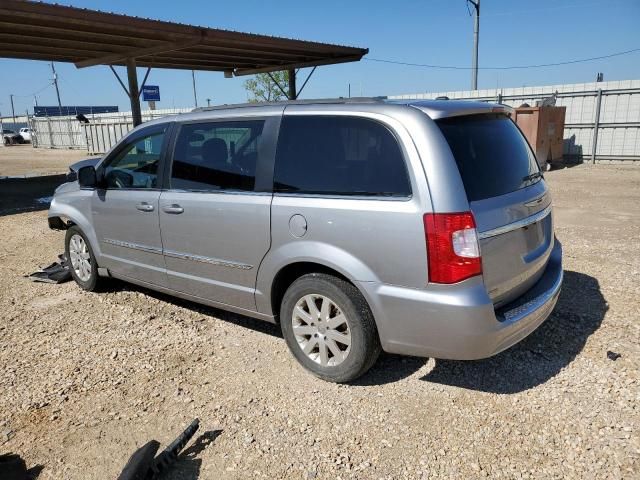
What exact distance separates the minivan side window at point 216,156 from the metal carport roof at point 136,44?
20.9ft

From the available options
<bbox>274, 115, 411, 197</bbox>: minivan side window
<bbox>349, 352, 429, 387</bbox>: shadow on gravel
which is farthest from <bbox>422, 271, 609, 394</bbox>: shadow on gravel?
<bbox>274, 115, 411, 197</bbox>: minivan side window

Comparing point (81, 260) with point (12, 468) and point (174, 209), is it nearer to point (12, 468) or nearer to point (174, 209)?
point (174, 209)

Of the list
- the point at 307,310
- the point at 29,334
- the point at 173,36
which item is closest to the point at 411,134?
the point at 307,310

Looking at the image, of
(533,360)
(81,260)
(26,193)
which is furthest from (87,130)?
(533,360)

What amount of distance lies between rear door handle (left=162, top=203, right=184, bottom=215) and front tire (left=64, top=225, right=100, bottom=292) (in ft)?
4.88

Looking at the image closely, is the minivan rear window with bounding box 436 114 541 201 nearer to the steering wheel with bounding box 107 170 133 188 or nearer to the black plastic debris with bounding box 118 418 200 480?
the black plastic debris with bounding box 118 418 200 480

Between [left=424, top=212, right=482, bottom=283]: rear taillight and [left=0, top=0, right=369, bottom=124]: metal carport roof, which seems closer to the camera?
[left=424, top=212, right=482, bottom=283]: rear taillight

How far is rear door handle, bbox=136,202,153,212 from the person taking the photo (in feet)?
13.7

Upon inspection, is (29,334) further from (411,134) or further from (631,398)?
(631,398)

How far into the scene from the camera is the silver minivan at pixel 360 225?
2.71 m

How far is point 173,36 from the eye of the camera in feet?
34.4

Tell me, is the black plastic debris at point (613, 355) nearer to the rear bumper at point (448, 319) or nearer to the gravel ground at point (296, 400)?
the gravel ground at point (296, 400)

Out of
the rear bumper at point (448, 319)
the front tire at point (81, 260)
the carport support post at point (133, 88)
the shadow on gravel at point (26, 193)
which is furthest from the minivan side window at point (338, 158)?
the carport support post at point (133, 88)

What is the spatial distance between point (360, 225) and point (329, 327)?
2.46 feet
